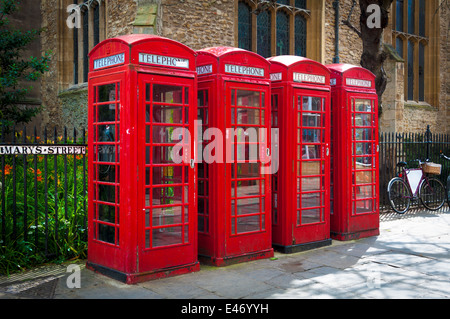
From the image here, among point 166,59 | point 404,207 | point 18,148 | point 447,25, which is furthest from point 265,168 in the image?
point 447,25

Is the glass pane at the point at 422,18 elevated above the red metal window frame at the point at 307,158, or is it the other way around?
the glass pane at the point at 422,18

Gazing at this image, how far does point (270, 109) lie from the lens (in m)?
6.20

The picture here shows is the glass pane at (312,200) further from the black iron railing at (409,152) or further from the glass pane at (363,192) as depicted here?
the black iron railing at (409,152)

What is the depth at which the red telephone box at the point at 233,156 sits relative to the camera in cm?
575

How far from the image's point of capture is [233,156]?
19.3 feet

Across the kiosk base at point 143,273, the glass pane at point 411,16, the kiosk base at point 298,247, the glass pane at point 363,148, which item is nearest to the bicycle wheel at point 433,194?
the glass pane at point 363,148

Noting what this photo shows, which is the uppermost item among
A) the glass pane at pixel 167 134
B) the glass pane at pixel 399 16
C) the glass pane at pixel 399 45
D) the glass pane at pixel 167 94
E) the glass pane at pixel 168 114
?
the glass pane at pixel 399 16

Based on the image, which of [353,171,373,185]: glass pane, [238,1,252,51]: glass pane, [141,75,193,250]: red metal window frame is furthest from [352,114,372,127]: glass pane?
[238,1,252,51]: glass pane

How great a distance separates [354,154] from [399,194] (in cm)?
349

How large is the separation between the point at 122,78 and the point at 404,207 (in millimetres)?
7952

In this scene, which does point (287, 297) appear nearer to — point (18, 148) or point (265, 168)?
point (265, 168)

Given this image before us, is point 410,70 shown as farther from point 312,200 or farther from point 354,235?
point 312,200

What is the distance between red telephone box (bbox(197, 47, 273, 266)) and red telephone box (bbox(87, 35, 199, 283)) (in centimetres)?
40

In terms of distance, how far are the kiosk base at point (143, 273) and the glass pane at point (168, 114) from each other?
1.67 metres
